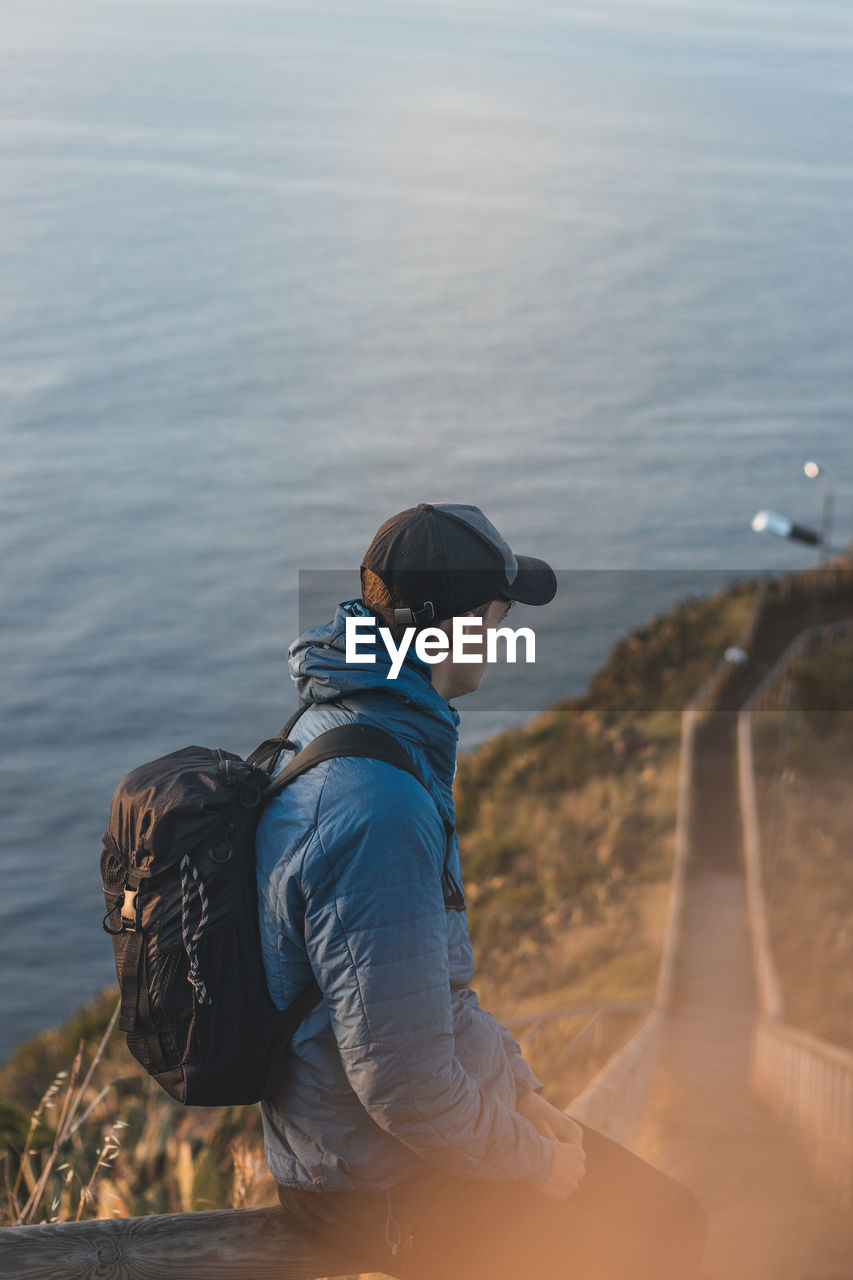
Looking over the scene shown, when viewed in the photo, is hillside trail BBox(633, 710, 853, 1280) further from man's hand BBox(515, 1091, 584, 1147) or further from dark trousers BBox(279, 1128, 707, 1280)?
man's hand BBox(515, 1091, 584, 1147)

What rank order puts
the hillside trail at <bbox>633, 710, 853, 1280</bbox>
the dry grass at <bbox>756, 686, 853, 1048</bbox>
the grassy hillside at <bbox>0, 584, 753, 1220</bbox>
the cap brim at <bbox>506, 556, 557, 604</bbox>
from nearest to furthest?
the cap brim at <bbox>506, 556, 557, 604</bbox>
the grassy hillside at <bbox>0, 584, 753, 1220</bbox>
the hillside trail at <bbox>633, 710, 853, 1280</bbox>
the dry grass at <bbox>756, 686, 853, 1048</bbox>

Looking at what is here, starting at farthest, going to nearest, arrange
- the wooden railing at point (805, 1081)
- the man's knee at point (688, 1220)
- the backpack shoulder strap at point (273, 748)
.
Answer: the wooden railing at point (805, 1081) → the man's knee at point (688, 1220) → the backpack shoulder strap at point (273, 748)

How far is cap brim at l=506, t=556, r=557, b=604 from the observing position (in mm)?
2361

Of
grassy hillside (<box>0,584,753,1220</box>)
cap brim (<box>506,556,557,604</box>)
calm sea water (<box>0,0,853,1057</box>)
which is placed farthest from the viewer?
calm sea water (<box>0,0,853,1057</box>)

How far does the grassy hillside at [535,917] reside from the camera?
14.2ft

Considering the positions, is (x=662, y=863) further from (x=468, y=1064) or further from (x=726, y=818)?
(x=468, y=1064)

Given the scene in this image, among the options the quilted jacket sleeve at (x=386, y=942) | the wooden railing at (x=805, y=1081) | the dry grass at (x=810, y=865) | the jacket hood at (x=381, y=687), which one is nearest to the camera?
the quilted jacket sleeve at (x=386, y=942)

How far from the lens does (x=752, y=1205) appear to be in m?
5.63

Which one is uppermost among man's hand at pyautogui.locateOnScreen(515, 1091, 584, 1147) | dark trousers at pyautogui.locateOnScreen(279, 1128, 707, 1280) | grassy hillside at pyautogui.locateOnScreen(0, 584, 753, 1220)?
man's hand at pyautogui.locateOnScreen(515, 1091, 584, 1147)

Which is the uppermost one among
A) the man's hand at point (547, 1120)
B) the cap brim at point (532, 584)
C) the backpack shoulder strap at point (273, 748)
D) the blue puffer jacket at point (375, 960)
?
the cap brim at point (532, 584)

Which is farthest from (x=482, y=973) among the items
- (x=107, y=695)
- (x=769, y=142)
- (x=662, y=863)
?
(x=769, y=142)

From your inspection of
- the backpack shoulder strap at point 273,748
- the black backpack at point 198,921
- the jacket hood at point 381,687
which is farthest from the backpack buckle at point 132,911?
the jacket hood at point 381,687

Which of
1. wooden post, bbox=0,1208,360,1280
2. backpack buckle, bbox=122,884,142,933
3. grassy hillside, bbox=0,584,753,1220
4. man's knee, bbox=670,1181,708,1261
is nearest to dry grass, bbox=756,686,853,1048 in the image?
grassy hillside, bbox=0,584,753,1220

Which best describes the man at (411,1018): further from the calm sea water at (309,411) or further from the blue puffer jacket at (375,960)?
the calm sea water at (309,411)
